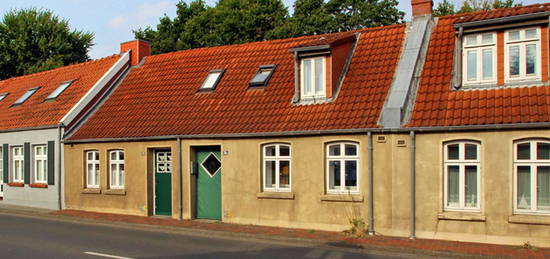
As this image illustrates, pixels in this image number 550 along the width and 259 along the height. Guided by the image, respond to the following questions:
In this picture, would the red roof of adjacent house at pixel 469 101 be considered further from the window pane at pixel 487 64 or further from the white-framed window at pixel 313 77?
the white-framed window at pixel 313 77

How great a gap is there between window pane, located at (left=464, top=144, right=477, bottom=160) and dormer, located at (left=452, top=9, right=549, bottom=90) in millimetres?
1828

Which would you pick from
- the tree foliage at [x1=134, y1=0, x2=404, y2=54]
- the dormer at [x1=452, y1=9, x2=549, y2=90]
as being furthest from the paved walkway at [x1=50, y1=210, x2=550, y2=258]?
the tree foliage at [x1=134, y1=0, x2=404, y2=54]

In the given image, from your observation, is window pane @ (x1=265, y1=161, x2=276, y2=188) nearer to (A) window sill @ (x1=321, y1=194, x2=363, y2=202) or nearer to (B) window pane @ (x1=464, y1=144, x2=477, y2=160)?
(A) window sill @ (x1=321, y1=194, x2=363, y2=202)

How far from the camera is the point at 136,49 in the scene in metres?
23.7

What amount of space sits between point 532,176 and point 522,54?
318 cm

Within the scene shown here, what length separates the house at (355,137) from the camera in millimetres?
12711

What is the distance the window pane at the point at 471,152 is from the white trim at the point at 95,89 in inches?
568

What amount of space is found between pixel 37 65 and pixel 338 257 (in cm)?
3554

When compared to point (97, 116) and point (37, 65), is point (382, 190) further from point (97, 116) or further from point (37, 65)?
point (37, 65)

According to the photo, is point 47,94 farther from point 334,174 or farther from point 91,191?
point 334,174

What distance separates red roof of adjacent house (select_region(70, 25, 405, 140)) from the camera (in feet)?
50.7

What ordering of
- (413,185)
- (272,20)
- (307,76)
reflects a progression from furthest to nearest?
1. (272,20)
2. (307,76)
3. (413,185)

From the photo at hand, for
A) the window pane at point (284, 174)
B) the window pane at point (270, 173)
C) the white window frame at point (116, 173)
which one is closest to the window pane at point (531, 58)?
the window pane at point (284, 174)

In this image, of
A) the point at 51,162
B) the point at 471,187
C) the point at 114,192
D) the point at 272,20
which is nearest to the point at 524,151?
the point at 471,187
